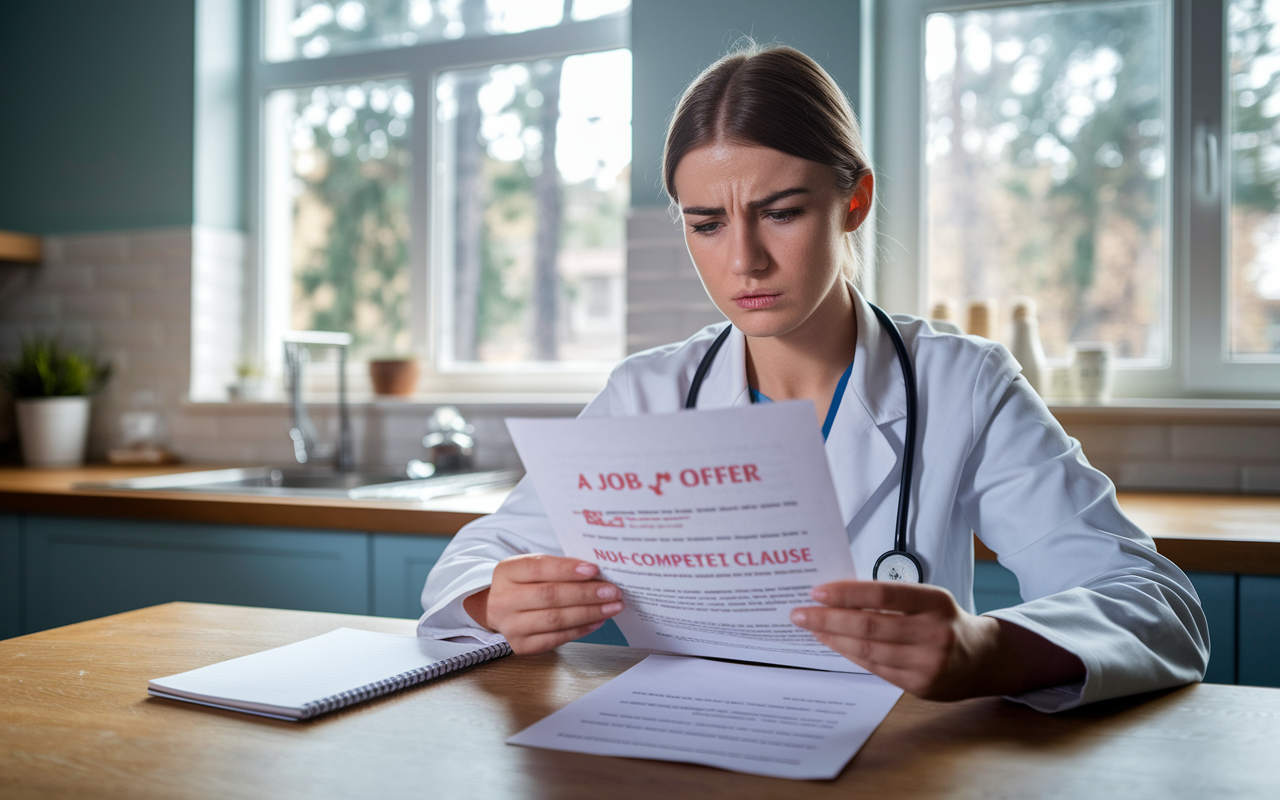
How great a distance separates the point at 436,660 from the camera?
0.96 meters

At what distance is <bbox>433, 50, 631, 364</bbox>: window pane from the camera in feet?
9.45

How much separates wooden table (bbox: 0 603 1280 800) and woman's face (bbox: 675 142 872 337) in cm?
48

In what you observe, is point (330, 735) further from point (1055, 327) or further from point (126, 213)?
point (126, 213)

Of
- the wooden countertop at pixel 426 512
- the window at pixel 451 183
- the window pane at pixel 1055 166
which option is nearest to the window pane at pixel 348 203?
the window at pixel 451 183

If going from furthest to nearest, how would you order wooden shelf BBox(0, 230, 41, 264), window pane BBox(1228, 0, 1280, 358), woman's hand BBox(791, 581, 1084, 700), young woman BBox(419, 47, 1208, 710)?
wooden shelf BBox(0, 230, 41, 264)
window pane BBox(1228, 0, 1280, 358)
young woman BBox(419, 47, 1208, 710)
woman's hand BBox(791, 581, 1084, 700)

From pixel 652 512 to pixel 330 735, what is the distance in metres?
0.32

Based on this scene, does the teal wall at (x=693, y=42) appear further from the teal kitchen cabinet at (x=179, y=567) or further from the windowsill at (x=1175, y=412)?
the teal kitchen cabinet at (x=179, y=567)

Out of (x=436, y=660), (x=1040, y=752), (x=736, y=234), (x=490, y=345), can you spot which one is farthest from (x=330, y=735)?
(x=490, y=345)

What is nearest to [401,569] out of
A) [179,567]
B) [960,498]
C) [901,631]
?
[179,567]

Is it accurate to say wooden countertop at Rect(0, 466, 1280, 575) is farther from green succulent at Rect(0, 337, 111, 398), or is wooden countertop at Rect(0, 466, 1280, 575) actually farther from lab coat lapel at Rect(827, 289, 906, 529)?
lab coat lapel at Rect(827, 289, 906, 529)

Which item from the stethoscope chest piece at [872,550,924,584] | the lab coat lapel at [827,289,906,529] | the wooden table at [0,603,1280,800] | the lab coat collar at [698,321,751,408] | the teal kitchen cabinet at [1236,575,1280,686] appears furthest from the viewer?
the teal kitchen cabinet at [1236,575,1280,686]

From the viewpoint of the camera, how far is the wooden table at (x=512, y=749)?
0.67 m

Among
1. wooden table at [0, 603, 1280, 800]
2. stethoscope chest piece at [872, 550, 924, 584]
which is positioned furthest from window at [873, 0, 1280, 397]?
wooden table at [0, 603, 1280, 800]

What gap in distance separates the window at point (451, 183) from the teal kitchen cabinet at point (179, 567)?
3.19 ft
